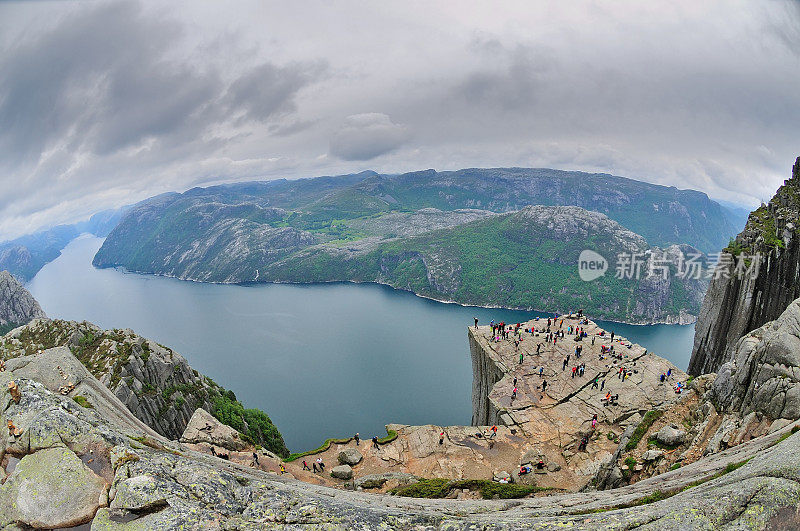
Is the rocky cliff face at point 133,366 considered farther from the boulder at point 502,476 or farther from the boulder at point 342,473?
the boulder at point 502,476

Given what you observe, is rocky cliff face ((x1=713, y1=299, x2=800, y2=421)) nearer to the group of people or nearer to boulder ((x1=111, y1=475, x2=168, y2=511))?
boulder ((x1=111, y1=475, x2=168, y2=511))

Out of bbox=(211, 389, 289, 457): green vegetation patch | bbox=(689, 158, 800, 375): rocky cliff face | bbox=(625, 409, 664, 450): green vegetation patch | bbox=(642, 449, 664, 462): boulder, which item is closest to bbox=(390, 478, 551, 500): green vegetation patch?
bbox=(642, 449, 664, 462): boulder

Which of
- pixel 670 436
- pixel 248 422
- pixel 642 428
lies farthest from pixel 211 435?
pixel 670 436

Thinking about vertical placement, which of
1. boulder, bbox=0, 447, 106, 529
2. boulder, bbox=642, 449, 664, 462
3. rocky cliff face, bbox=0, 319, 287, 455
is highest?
boulder, bbox=0, 447, 106, 529

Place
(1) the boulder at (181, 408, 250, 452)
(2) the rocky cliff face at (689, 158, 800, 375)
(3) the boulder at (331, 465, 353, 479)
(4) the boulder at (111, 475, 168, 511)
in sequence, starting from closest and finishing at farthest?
(4) the boulder at (111, 475, 168, 511), (3) the boulder at (331, 465, 353, 479), (1) the boulder at (181, 408, 250, 452), (2) the rocky cliff face at (689, 158, 800, 375)

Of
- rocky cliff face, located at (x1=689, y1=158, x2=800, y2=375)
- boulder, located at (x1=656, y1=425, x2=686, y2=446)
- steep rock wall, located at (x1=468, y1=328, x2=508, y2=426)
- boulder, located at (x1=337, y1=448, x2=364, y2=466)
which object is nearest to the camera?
boulder, located at (x1=656, y1=425, x2=686, y2=446)

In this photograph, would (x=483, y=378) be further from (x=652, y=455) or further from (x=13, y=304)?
(x=13, y=304)
